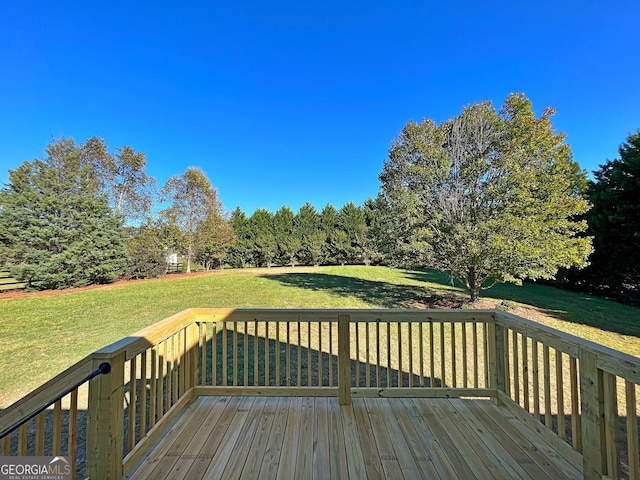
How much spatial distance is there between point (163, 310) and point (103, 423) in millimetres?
6539

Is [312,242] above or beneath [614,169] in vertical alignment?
beneath

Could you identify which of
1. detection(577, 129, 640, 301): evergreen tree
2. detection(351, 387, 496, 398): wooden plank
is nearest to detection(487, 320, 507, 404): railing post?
detection(351, 387, 496, 398): wooden plank

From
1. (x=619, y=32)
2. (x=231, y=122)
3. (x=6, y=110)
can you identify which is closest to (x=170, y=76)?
(x=231, y=122)

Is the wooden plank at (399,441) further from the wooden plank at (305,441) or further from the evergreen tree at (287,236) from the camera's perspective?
the evergreen tree at (287,236)

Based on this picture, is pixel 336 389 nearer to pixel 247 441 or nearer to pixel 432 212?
pixel 247 441

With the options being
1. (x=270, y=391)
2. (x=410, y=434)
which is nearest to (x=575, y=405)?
(x=410, y=434)

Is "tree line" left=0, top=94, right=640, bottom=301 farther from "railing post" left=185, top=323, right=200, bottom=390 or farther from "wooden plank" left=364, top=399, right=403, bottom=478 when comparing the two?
"railing post" left=185, top=323, right=200, bottom=390

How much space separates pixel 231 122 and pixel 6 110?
24.4 feet

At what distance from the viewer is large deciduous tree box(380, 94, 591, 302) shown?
579cm

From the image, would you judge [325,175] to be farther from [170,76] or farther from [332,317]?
[332,317]

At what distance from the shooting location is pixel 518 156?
5.94 m

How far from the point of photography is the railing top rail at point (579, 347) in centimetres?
131

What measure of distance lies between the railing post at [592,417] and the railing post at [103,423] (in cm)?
264

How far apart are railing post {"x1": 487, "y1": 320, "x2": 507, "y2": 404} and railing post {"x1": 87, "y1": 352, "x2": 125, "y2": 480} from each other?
2.94 meters
